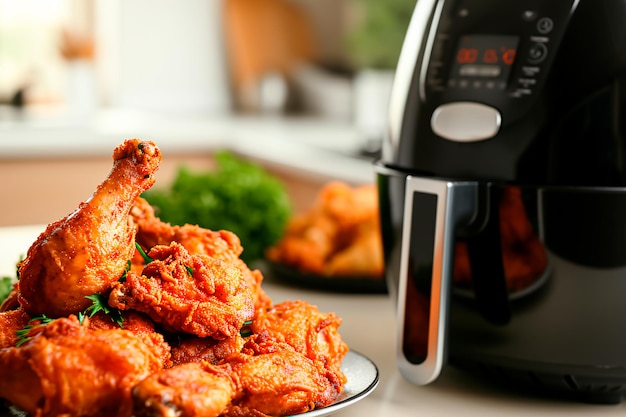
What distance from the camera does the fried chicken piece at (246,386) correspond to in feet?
1.85

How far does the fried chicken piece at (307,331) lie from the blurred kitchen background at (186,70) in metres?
2.42

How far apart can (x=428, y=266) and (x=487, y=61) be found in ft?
0.67

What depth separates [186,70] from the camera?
4.38m

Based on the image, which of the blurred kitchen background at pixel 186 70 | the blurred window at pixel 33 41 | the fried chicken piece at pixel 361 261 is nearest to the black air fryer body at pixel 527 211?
the fried chicken piece at pixel 361 261

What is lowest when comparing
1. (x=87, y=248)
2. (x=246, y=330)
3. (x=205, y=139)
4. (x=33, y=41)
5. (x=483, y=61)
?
(x=205, y=139)

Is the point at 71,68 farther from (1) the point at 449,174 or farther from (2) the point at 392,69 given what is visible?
(1) the point at 449,174

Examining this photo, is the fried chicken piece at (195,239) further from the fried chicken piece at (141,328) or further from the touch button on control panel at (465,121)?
the touch button on control panel at (465,121)

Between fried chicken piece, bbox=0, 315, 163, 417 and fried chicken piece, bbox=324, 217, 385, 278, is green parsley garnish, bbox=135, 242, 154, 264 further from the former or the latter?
fried chicken piece, bbox=324, 217, 385, 278

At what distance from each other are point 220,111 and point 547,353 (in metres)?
3.74

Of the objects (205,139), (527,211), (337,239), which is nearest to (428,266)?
(527,211)

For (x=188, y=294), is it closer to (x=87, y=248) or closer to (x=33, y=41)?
(x=87, y=248)

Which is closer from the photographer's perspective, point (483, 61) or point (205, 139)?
point (483, 61)

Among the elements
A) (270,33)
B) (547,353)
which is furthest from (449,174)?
(270,33)

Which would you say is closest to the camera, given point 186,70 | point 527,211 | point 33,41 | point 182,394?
point 182,394
